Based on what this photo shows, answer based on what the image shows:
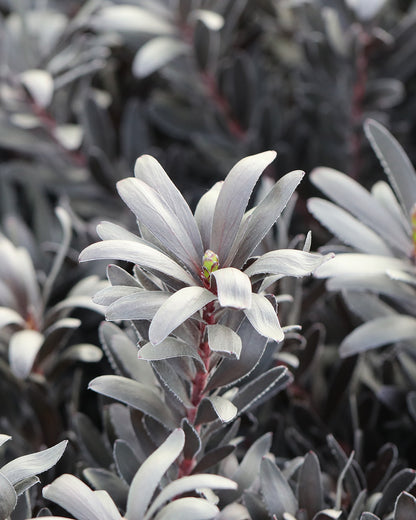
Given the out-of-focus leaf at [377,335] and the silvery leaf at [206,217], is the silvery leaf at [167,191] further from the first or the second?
the out-of-focus leaf at [377,335]

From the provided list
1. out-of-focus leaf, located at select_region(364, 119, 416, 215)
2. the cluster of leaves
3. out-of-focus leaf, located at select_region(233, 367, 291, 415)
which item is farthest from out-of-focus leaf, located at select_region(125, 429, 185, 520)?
out-of-focus leaf, located at select_region(364, 119, 416, 215)

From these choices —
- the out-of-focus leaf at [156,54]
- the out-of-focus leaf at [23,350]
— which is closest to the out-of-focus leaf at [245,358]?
the out-of-focus leaf at [23,350]

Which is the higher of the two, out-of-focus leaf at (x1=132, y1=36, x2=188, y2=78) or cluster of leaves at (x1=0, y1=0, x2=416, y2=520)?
out-of-focus leaf at (x1=132, y1=36, x2=188, y2=78)

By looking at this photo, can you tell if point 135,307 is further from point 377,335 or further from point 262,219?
point 377,335

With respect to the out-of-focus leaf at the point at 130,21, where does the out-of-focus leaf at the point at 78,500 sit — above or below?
below

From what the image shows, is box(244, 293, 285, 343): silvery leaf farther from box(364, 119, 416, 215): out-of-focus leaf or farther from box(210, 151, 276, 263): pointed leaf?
box(364, 119, 416, 215): out-of-focus leaf

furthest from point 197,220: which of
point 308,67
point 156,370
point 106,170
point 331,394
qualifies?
point 308,67
